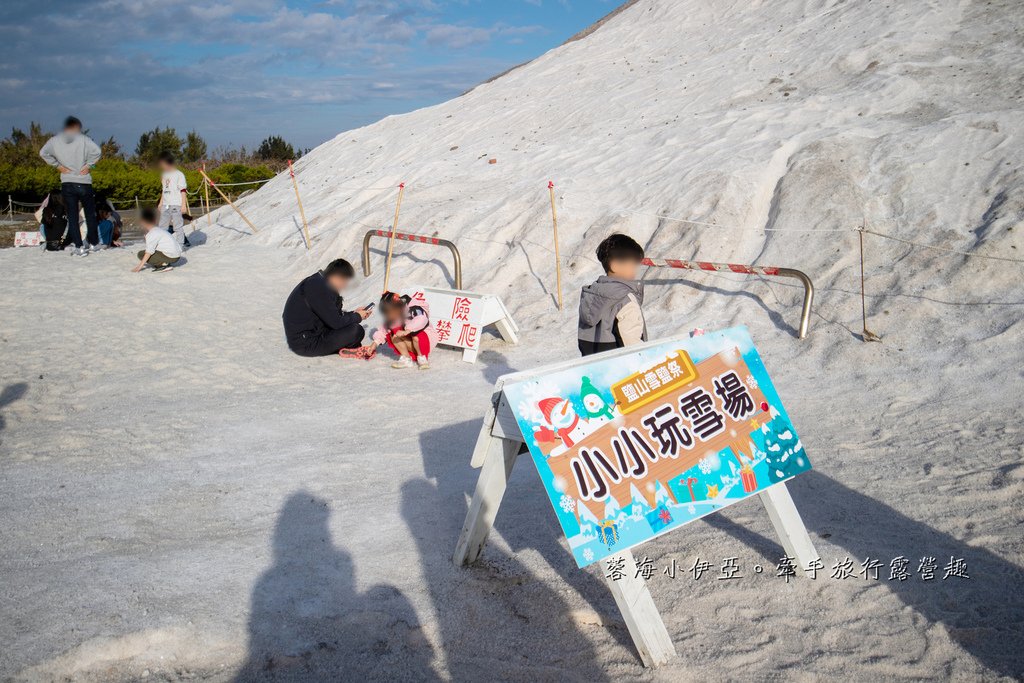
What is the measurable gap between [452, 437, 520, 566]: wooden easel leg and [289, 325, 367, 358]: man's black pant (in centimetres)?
536

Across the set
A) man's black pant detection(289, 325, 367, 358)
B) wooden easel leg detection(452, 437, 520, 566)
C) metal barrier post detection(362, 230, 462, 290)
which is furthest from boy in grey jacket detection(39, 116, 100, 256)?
wooden easel leg detection(452, 437, 520, 566)

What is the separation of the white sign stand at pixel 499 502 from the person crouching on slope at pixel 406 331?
4.75 meters

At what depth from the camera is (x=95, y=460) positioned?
557 cm

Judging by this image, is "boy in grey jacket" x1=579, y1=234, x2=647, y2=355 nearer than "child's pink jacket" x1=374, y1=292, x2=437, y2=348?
Yes

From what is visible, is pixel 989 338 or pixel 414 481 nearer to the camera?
pixel 414 481

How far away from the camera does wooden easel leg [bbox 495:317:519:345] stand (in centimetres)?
907

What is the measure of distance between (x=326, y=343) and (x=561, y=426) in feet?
20.1

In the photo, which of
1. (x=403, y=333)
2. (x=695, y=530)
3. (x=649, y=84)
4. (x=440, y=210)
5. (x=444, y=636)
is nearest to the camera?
(x=444, y=636)

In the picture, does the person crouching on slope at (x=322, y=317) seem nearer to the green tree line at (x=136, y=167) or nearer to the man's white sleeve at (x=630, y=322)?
the man's white sleeve at (x=630, y=322)

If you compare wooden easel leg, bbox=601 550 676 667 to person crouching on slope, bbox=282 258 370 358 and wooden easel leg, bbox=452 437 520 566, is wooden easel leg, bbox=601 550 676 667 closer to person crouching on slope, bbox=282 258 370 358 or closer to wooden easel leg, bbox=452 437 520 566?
wooden easel leg, bbox=452 437 520 566

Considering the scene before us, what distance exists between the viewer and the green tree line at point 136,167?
24781mm

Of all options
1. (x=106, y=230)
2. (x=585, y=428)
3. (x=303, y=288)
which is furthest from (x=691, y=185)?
(x=106, y=230)

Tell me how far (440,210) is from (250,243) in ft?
16.8

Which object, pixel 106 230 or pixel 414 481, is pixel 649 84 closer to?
pixel 106 230
